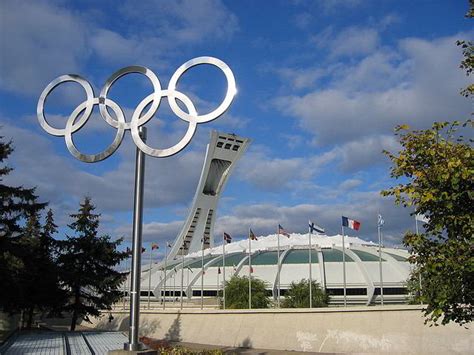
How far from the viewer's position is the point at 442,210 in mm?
8000

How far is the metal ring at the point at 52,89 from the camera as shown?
13797 millimetres

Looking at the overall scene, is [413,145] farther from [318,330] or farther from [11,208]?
[11,208]

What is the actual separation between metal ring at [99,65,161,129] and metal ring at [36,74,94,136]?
0.36 m

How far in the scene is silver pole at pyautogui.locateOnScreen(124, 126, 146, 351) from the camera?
11.9m

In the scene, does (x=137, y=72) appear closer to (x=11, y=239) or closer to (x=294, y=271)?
(x=11, y=239)

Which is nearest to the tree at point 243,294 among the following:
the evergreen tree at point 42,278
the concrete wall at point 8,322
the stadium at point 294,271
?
the stadium at point 294,271

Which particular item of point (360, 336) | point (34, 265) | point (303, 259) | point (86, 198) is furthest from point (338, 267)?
point (34, 265)

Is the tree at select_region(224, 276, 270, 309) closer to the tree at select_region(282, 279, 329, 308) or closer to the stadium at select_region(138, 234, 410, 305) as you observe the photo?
the tree at select_region(282, 279, 329, 308)

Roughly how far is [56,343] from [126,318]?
1861 cm

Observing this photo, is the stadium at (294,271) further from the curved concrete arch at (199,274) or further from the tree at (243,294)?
the tree at (243,294)

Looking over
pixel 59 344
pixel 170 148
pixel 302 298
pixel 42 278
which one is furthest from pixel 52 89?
pixel 302 298

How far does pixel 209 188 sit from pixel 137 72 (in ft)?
210

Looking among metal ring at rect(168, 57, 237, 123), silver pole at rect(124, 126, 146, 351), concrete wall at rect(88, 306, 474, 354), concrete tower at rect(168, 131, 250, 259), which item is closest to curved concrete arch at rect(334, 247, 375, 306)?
concrete wall at rect(88, 306, 474, 354)

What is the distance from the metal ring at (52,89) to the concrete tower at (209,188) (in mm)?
58211
